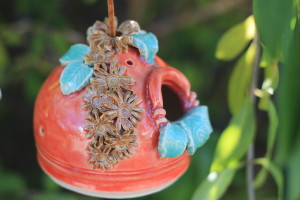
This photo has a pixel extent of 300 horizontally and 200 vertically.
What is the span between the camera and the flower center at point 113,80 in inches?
35.0

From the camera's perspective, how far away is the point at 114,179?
92 centimetres

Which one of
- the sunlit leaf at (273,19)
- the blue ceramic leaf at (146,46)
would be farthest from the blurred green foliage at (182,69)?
the blue ceramic leaf at (146,46)

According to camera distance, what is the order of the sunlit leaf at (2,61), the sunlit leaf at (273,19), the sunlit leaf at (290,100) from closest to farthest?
the sunlit leaf at (273,19), the sunlit leaf at (290,100), the sunlit leaf at (2,61)

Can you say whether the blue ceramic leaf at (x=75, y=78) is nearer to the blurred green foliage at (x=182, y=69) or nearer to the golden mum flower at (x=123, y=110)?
the golden mum flower at (x=123, y=110)

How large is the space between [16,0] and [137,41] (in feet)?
3.60

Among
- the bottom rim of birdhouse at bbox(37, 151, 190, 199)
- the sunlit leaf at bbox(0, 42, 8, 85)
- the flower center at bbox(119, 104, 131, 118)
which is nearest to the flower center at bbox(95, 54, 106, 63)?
the flower center at bbox(119, 104, 131, 118)

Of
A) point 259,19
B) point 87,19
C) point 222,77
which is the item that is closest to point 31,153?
point 87,19

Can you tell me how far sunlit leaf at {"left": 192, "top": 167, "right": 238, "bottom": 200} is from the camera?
42.1 inches

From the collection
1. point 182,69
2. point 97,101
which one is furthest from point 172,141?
point 182,69

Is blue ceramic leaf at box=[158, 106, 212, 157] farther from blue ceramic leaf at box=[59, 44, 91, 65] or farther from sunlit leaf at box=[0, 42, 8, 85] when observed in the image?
sunlit leaf at box=[0, 42, 8, 85]

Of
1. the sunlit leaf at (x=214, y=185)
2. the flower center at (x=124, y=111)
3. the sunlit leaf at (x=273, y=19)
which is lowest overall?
the sunlit leaf at (x=214, y=185)

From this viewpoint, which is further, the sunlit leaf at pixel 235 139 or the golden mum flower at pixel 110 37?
the sunlit leaf at pixel 235 139

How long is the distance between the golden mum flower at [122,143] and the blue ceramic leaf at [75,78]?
118mm

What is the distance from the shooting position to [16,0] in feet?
6.19
